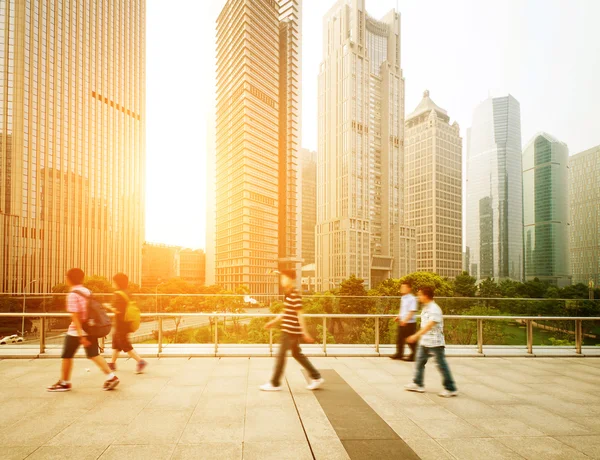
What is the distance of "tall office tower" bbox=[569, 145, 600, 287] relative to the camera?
150 meters

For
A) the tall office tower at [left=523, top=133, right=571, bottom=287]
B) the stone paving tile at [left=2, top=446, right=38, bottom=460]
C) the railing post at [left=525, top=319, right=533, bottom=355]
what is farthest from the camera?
the tall office tower at [left=523, top=133, right=571, bottom=287]

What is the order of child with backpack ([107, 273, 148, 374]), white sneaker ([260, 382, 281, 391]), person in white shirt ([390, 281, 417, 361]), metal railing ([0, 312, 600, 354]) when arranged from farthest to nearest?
metal railing ([0, 312, 600, 354]) → person in white shirt ([390, 281, 417, 361]) → child with backpack ([107, 273, 148, 374]) → white sneaker ([260, 382, 281, 391])

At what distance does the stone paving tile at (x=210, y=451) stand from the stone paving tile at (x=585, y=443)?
392cm

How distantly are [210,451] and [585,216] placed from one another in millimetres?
198491

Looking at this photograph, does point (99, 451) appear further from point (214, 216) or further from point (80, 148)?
point (214, 216)

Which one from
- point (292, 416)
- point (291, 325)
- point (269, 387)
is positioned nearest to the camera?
point (292, 416)

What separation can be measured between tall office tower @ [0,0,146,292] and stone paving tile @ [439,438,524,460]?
89138 millimetres

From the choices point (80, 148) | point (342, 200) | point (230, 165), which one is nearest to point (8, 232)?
point (80, 148)

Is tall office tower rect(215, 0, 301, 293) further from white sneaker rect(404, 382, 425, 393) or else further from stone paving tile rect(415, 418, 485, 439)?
stone paving tile rect(415, 418, 485, 439)

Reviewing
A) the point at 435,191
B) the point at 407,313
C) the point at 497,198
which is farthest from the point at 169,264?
the point at 407,313

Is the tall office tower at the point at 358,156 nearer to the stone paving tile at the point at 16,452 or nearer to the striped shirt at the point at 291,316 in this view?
the striped shirt at the point at 291,316

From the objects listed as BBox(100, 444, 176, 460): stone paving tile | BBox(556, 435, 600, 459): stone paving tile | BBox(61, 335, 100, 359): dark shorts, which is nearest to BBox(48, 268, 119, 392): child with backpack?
BBox(61, 335, 100, 359): dark shorts

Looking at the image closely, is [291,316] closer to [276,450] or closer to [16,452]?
[276,450]

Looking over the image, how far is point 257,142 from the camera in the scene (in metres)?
125
